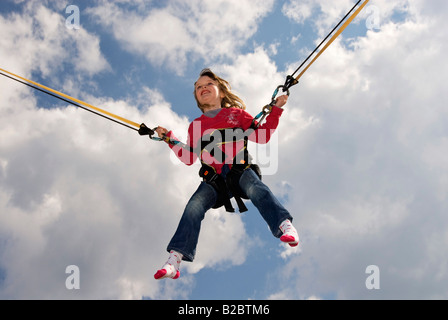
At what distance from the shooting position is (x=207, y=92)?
588cm

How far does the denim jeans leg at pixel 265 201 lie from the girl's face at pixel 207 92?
143 centimetres

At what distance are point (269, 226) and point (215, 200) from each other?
94 centimetres

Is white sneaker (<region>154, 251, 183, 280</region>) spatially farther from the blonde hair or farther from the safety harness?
the blonde hair

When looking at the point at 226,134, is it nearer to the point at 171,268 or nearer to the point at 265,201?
the point at 265,201

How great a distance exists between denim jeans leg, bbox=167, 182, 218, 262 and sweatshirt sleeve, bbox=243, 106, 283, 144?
1002 millimetres

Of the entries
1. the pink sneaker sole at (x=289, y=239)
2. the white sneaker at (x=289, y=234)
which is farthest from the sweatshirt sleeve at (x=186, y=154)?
the pink sneaker sole at (x=289, y=239)

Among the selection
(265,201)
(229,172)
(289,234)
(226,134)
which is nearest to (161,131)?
(226,134)

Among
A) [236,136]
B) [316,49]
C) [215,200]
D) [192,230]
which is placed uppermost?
[316,49]

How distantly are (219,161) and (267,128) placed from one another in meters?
0.84

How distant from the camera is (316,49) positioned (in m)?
5.08

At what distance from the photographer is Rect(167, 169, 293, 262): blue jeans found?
14.7ft

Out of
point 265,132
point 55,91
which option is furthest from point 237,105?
point 55,91

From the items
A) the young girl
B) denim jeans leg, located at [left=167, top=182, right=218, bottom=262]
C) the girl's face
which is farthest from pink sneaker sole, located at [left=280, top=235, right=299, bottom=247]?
the girl's face
